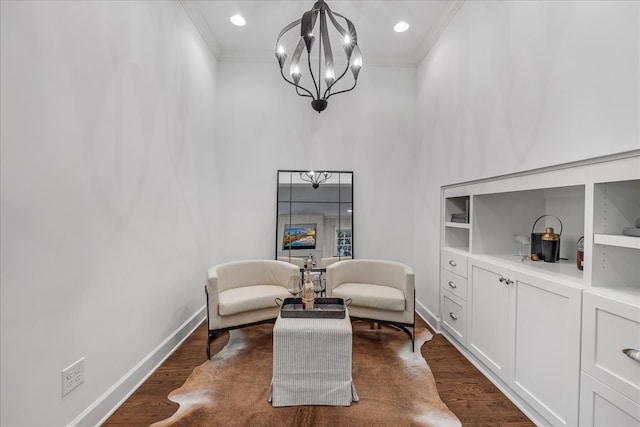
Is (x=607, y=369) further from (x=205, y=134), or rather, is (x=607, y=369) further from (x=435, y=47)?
(x=205, y=134)

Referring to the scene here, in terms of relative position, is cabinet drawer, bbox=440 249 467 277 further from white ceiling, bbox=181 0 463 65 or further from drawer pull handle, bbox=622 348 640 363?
white ceiling, bbox=181 0 463 65

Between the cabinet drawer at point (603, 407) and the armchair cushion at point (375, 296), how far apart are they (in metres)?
1.31

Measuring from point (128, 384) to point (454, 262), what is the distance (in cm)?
278

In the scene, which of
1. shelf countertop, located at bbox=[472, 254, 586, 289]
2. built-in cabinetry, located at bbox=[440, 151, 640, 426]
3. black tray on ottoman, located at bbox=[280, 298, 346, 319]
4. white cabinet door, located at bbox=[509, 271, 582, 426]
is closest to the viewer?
built-in cabinetry, located at bbox=[440, 151, 640, 426]

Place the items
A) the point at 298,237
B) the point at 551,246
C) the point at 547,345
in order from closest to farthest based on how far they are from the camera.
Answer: the point at 547,345 → the point at 551,246 → the point at 298,237

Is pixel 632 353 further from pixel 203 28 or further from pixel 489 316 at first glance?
pixel 203 28

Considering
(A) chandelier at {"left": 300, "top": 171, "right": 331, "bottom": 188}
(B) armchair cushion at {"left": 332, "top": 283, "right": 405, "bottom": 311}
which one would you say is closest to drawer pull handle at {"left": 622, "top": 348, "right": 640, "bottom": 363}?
(B) armchair cushion at {"left": 332, "top": 283, "right": 405, "bottom": 311}

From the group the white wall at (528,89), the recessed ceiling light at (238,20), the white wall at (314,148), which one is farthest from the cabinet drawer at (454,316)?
the recessed ceiling light at (238,20)

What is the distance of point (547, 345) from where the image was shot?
164 cm

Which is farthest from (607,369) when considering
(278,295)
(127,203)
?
(127,203)

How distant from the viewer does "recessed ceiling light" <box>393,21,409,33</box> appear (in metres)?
3.08

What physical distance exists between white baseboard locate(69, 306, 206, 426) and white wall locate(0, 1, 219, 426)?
1.5 inches

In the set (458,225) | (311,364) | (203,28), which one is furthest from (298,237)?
(203,28)

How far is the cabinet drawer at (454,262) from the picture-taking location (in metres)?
2.54
